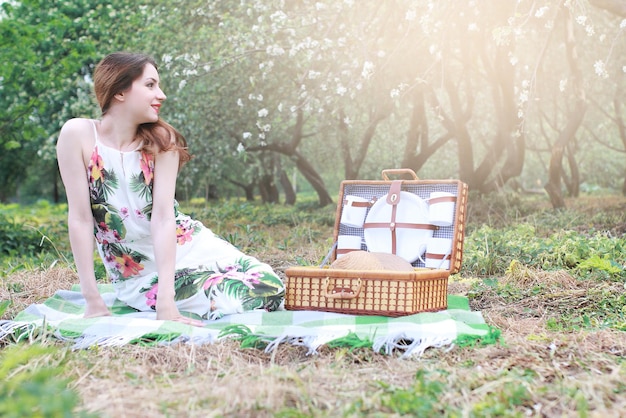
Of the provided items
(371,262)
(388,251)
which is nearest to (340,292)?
(371,262)

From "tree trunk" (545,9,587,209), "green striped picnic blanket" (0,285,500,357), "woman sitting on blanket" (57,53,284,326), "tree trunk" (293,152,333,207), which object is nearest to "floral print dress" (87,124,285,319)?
"woman sitting on blanket" (57,53,284,326)

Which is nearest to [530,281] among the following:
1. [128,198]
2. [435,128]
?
[128,198]

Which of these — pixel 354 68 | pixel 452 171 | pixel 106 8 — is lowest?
pixel 452 171

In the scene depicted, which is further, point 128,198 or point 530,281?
point 530,281

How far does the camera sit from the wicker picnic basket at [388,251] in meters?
3.54

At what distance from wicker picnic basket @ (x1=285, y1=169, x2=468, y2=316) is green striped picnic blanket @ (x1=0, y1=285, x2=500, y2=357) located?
102 mm

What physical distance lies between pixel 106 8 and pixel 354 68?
6745 mm

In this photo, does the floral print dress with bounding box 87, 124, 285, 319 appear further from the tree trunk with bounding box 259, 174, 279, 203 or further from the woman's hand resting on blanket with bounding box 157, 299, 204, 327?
the tree trunk with bounding box 259, 174, 279, 203

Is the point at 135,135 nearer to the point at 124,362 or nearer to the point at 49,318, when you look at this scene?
the point at 49,318

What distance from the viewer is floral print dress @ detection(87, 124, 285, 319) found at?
12.0 ft

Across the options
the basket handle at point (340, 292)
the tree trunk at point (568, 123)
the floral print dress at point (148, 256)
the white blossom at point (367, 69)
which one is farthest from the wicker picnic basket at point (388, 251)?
the tree trunk at point (568, 123)

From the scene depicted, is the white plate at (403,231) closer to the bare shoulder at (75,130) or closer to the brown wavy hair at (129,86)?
the brown wavy hair at (129,86)

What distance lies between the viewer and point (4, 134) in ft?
31.7

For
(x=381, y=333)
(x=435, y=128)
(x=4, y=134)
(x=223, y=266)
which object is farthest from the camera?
(x=435, y=128)
